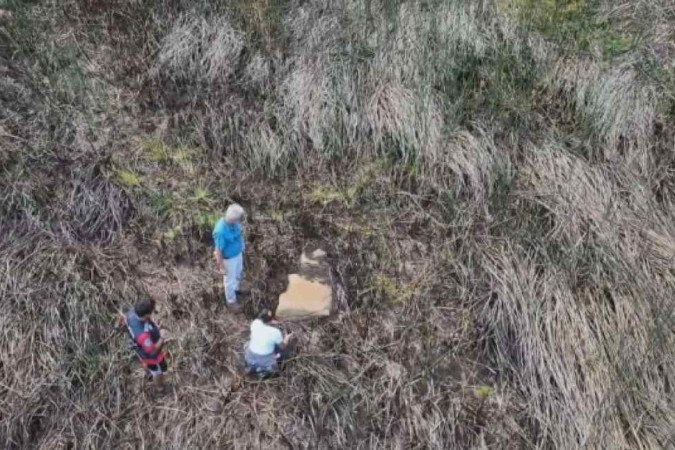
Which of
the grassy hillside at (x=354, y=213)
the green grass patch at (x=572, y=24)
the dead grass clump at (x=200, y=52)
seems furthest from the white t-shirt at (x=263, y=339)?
the green grass patch at (x=572, y=24)

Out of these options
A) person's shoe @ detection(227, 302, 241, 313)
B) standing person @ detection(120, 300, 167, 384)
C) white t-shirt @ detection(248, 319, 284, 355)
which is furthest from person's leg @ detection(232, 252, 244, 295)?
standing person @ detection(120, 300, 167, 384)

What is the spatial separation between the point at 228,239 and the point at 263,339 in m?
0.77

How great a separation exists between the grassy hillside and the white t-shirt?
33 centimetres

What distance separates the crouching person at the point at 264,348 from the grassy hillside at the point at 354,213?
0.12 metres

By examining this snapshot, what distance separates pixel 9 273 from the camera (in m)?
4.35

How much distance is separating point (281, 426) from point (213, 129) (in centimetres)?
276

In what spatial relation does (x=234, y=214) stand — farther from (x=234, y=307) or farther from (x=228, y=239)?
(x=234, y=307)

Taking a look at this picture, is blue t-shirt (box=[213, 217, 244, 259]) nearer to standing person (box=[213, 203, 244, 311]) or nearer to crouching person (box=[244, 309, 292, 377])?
standing person (box=[213, 203, 244, 311])

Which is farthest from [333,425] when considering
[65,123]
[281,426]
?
[65,123]

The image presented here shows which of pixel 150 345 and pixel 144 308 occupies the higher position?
pixel 144 308

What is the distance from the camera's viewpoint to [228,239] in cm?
424

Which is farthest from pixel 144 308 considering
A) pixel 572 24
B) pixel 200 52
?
pixel 572 24

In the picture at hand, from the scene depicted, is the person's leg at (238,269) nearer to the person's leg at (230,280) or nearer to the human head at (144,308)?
the person's leg at (230,280)

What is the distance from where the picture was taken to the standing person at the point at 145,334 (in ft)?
12.5
